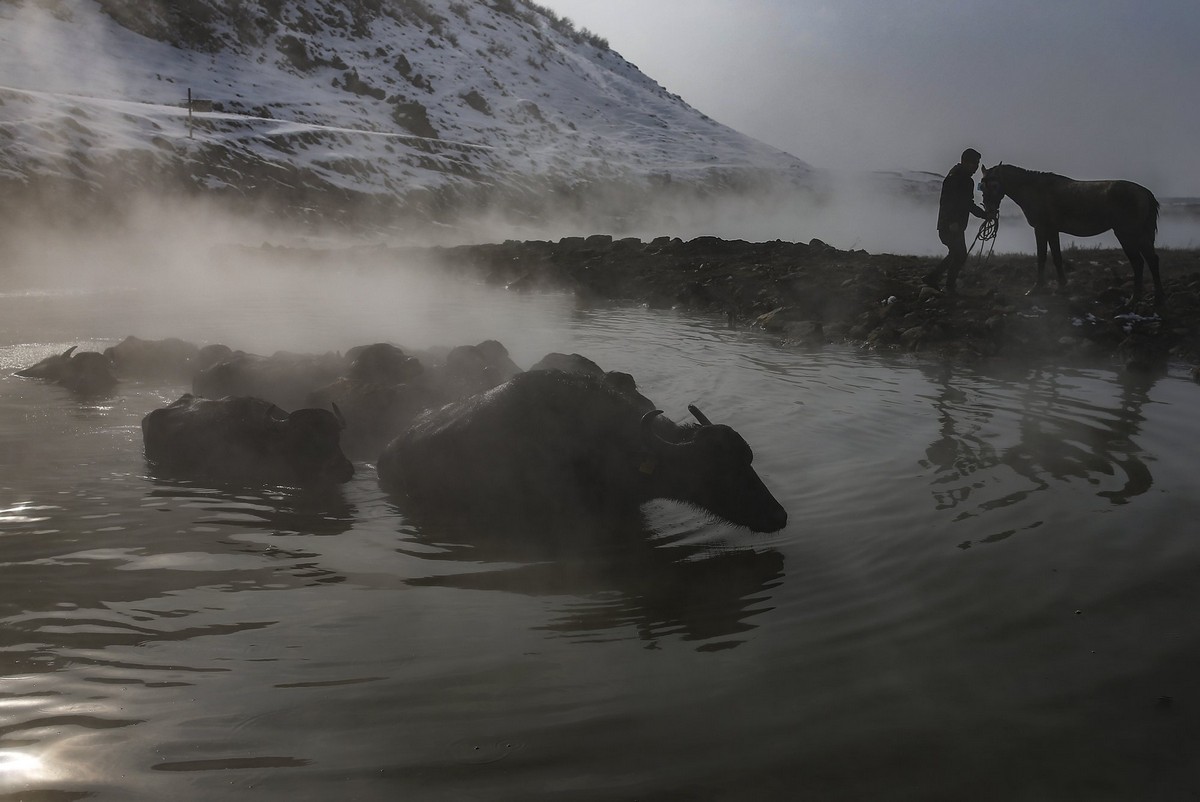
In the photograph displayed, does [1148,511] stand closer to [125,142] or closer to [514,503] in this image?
[514,503]

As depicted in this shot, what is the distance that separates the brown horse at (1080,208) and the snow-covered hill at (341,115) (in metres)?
29.5

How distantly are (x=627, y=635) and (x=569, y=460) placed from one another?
206cm

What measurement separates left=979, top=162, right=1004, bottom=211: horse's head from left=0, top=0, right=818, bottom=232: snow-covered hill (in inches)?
1145

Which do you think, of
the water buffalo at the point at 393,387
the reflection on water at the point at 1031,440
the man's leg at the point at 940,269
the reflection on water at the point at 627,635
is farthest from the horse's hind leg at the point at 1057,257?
the water buffalo at the point at 393,387

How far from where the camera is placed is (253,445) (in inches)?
277

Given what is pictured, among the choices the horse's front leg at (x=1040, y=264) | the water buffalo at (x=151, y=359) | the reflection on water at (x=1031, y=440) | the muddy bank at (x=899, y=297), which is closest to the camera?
the reflection on water at (x=1031, y=440)

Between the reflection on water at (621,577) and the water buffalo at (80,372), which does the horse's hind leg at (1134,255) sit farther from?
the water buffalo at (80,372)

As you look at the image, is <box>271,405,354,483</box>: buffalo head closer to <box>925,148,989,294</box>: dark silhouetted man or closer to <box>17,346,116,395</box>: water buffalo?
<box>17,346,116,395</box>: water buffalo

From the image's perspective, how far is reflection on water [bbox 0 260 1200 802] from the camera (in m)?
3.19

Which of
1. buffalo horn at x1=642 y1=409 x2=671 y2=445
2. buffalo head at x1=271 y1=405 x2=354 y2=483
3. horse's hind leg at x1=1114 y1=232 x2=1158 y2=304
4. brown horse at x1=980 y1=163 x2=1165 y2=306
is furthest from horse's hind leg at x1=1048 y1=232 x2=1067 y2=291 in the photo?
buffalo head at x1=271 y1=405 x2=354 y2=483

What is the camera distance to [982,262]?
61.6 ft

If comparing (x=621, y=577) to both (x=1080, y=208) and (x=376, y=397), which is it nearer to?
(x=376, y=397)

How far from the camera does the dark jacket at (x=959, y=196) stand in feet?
47.5

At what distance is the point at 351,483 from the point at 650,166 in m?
69.6
